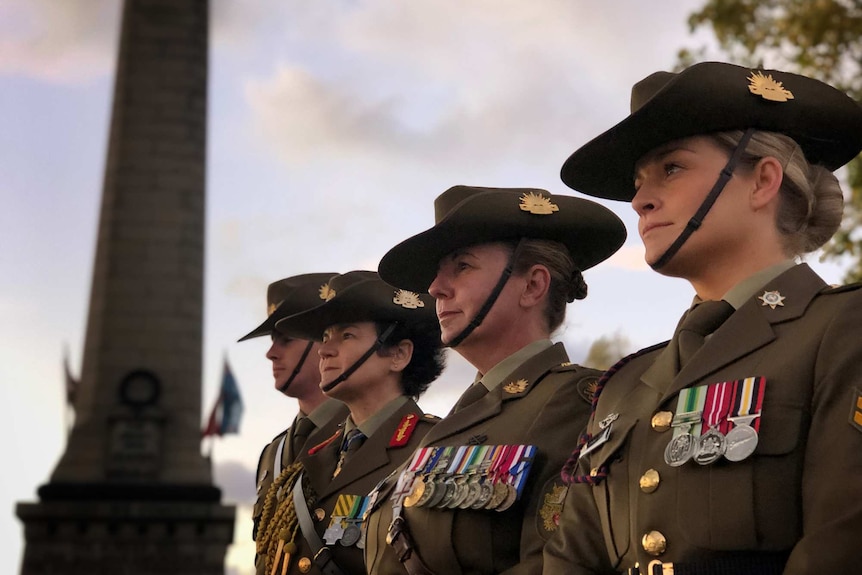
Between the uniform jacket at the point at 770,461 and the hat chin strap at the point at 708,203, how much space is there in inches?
9.9

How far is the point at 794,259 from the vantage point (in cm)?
332

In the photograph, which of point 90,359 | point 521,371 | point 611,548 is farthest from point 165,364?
point 611,548

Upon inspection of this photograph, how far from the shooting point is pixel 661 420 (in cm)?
309

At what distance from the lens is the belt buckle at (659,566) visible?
2.88 meters

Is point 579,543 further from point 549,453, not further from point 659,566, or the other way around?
point 549,453

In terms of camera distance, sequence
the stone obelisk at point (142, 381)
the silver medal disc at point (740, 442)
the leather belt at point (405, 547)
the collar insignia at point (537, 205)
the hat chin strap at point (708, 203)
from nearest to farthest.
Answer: the silver medal disc at point (740, 442) < the hat chin strap at point (708, 203) < the leather belt at point (405, 547) < the collar insignia at point (537, 205) < the stone obelisk at point (142, 381)

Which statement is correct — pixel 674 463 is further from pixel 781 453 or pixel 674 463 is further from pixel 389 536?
pixel 389 536

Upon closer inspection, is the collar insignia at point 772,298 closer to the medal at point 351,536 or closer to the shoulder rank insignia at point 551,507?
the shoulder rank insignia at point 551,507

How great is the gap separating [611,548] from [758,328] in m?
0.71

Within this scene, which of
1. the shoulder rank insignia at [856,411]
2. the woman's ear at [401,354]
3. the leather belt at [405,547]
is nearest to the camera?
the shoulder rank insignia at [856,411]

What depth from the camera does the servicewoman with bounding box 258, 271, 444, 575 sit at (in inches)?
229

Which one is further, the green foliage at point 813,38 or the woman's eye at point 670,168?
the green foliage at point 813,38

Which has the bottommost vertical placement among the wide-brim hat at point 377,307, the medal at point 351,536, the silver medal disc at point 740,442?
the silver medal disc at point 740,442

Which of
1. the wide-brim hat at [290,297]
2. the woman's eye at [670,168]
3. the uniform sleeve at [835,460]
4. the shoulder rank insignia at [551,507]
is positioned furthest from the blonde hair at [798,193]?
the wide-brim hat at [290,297]
